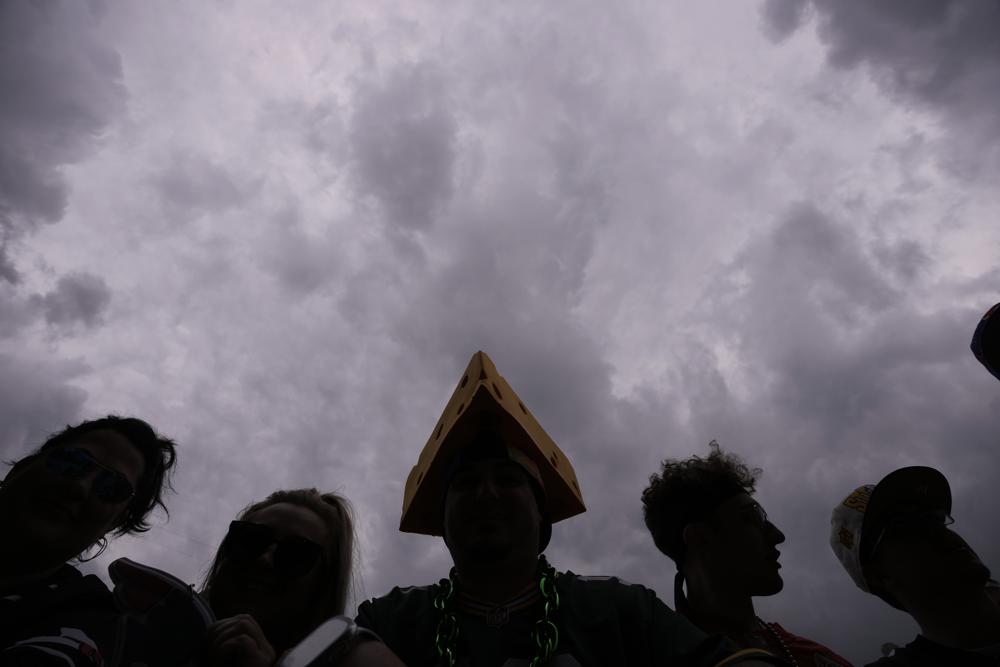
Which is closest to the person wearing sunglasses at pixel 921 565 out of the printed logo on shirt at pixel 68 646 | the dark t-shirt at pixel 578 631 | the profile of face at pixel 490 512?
the dark t-shirt at pixel 578 631

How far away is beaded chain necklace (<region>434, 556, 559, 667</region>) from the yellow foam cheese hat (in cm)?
44

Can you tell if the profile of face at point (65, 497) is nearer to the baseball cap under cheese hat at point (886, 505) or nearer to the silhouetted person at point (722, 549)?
the silhouetted person at point (722, 549)

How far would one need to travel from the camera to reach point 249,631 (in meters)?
1.50

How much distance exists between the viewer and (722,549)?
3014mm

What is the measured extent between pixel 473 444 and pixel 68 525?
1.70 m

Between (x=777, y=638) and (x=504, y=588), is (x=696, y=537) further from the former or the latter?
(x=504, y=588)

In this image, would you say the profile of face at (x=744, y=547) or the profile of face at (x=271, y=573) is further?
the profile of face at (x=744, y=547)

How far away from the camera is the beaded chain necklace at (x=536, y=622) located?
76.8 inches

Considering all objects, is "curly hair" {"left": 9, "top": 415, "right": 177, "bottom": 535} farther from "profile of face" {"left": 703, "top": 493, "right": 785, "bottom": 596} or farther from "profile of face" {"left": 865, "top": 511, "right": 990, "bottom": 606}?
"profile of face" {"left": 865, "top": 511, "right": 990, "bottom": 606}

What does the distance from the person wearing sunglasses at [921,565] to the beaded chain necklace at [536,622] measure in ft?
5.32

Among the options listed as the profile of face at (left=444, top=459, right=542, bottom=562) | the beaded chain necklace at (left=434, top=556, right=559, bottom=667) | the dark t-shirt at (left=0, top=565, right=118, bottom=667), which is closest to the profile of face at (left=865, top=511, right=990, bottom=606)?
the beaded chain necklace at (left=434, top=556, right=559, bottom=667)

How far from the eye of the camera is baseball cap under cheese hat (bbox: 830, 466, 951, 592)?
8.91 feet

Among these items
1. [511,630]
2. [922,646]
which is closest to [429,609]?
[511,630]

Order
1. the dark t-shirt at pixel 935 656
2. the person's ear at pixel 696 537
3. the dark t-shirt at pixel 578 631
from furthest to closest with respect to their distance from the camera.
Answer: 1. the person's ear at pixel 696 537
2. the dark t-shirt at pixel 935 656
3. the dark t-shirt at pixel 578 631
